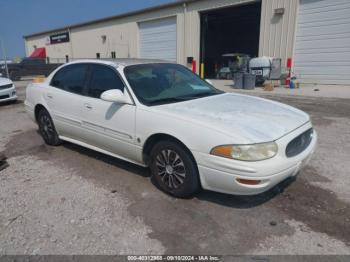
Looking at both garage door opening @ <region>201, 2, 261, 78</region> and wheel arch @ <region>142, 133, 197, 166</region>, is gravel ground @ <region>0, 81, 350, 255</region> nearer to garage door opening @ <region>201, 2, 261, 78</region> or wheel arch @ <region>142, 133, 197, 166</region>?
wheel arch @ <region>142, 133, 197, 166</region>

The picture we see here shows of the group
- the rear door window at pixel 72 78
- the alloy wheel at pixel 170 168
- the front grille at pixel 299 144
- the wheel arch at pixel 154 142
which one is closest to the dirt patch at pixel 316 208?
the front grille at pixel 299 144

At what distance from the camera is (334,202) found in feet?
9.85

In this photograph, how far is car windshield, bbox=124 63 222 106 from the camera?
11.2ft

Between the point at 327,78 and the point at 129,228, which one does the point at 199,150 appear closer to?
the point at 129,228

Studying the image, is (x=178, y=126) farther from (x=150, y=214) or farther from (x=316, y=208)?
(x=316, y=208)

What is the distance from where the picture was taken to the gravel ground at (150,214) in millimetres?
2361

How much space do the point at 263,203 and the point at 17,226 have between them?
2.49m

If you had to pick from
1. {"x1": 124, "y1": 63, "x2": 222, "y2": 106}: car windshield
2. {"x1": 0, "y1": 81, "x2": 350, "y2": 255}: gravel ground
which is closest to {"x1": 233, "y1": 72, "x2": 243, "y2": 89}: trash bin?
{"x1": 0, "y1": 81, "x2": 350, "y2": 255}: gravel ground

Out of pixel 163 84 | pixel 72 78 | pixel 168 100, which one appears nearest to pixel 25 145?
pixel 72 78

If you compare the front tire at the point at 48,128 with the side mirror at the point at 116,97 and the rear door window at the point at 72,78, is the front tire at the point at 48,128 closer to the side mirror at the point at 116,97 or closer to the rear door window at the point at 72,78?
the rear door window at the point at 72,78

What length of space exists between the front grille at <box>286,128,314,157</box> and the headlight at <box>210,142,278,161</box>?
26 cm

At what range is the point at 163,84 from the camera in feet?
12.1

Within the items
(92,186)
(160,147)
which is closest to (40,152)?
(92,186)

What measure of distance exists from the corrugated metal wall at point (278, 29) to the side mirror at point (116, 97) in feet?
44.6
